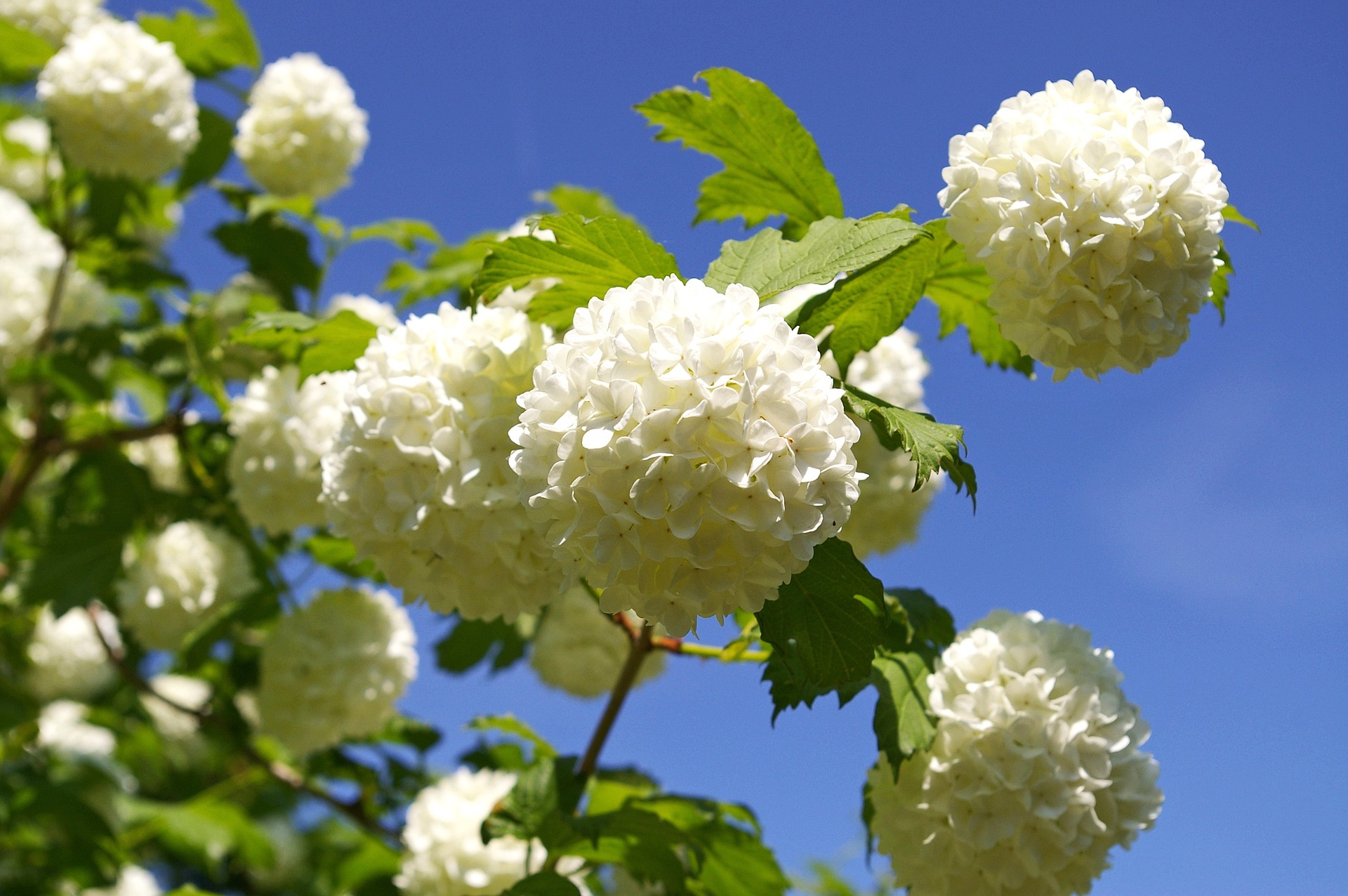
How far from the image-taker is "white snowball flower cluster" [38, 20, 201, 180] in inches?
161

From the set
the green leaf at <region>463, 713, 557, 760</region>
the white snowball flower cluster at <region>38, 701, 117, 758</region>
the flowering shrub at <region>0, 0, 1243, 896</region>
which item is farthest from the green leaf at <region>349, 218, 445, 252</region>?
the white snowball flower cluster at <region>38, 701, 117, 758</region>

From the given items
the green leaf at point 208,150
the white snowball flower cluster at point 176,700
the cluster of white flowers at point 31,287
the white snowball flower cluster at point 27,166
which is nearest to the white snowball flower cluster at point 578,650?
the green leaf at point 208,150

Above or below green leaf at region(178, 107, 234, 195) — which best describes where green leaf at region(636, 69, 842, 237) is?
below

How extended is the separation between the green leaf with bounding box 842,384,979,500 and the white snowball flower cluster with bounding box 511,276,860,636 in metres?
0.14

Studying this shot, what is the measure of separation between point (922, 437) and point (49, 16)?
15.7ft

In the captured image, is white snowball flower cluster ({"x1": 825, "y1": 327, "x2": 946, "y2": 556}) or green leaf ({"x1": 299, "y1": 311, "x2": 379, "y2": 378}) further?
white snowball flower cluster ({"x1": 825, "y1": 327, "x2": 946, "y2": 556})

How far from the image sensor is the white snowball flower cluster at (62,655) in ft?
19.8

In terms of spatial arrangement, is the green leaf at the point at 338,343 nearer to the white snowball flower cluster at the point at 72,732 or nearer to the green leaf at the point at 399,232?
the green leaf at the point at 399,232

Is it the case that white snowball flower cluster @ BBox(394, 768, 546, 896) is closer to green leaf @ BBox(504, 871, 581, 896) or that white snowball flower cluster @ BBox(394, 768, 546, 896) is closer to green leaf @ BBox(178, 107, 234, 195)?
green leaf @ BBox(504, 871, 581, 896)

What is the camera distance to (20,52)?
4641 mm

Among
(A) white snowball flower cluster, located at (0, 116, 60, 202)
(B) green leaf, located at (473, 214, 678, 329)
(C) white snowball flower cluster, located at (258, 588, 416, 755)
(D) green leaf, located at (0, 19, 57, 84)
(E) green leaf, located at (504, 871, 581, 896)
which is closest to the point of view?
(B) green leaf, located at (473, 214, 678, 329)

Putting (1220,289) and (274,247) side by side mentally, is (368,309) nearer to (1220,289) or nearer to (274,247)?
(274,247)

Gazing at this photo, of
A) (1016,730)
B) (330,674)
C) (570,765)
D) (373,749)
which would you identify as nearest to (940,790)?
(1016,730)

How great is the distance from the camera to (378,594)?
373cm
